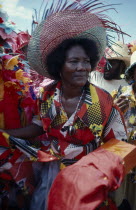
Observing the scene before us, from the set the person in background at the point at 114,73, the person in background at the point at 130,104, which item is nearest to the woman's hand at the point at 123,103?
the person in background at the point at 130,104

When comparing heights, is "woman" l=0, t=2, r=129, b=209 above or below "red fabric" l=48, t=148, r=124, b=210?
above

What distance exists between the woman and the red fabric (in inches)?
13.3

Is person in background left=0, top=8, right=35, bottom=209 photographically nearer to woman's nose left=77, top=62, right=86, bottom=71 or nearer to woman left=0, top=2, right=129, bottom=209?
woman left=0, top=2, right=129, bottom=209

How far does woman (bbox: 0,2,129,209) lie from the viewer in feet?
5.24

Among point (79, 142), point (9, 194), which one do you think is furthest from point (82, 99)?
point (9, 194)

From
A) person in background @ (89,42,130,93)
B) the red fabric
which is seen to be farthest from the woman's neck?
person in background @ (89,42,130,93)

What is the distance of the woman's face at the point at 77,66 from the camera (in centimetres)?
162

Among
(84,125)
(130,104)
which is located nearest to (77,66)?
(84,125)

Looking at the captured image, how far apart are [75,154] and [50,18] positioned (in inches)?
38.1

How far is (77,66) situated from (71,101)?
0.85ft

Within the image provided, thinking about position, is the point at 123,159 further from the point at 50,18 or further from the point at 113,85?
the point at 113,85

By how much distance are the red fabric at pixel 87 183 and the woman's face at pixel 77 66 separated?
58 cm

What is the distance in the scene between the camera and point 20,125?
1.84 meters

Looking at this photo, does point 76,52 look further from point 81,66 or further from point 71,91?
point 71,91
